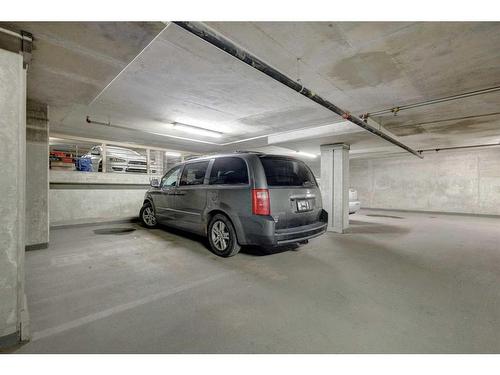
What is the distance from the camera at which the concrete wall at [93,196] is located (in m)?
6.07

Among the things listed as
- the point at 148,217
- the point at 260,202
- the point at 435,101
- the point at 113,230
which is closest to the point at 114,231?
the point at 113,230

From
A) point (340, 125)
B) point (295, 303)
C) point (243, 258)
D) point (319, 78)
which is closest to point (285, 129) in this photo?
point (340, 125)

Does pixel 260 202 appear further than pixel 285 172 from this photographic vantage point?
No

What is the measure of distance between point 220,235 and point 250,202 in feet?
2.95

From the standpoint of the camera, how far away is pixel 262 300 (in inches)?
90.0

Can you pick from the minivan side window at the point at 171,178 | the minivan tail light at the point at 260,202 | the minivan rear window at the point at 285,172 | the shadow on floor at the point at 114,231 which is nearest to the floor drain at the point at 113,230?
the shadow on floor at the point at 114,231

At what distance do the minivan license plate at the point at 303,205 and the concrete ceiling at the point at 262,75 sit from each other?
6.04ft

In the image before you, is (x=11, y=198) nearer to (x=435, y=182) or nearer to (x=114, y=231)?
(x=114, y=231)

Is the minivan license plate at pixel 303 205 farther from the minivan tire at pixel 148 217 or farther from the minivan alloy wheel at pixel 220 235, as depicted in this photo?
the minivan tire at pixel 148 217

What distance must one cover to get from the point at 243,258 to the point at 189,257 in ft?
2.90

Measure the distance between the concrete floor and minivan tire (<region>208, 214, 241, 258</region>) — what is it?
0.50 ft

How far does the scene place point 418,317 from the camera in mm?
2008

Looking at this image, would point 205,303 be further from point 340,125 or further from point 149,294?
point 340,125

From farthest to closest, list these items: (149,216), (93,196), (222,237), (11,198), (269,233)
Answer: (93,196)
(149,216)
(222,237)
(269,233)
(11,198)
